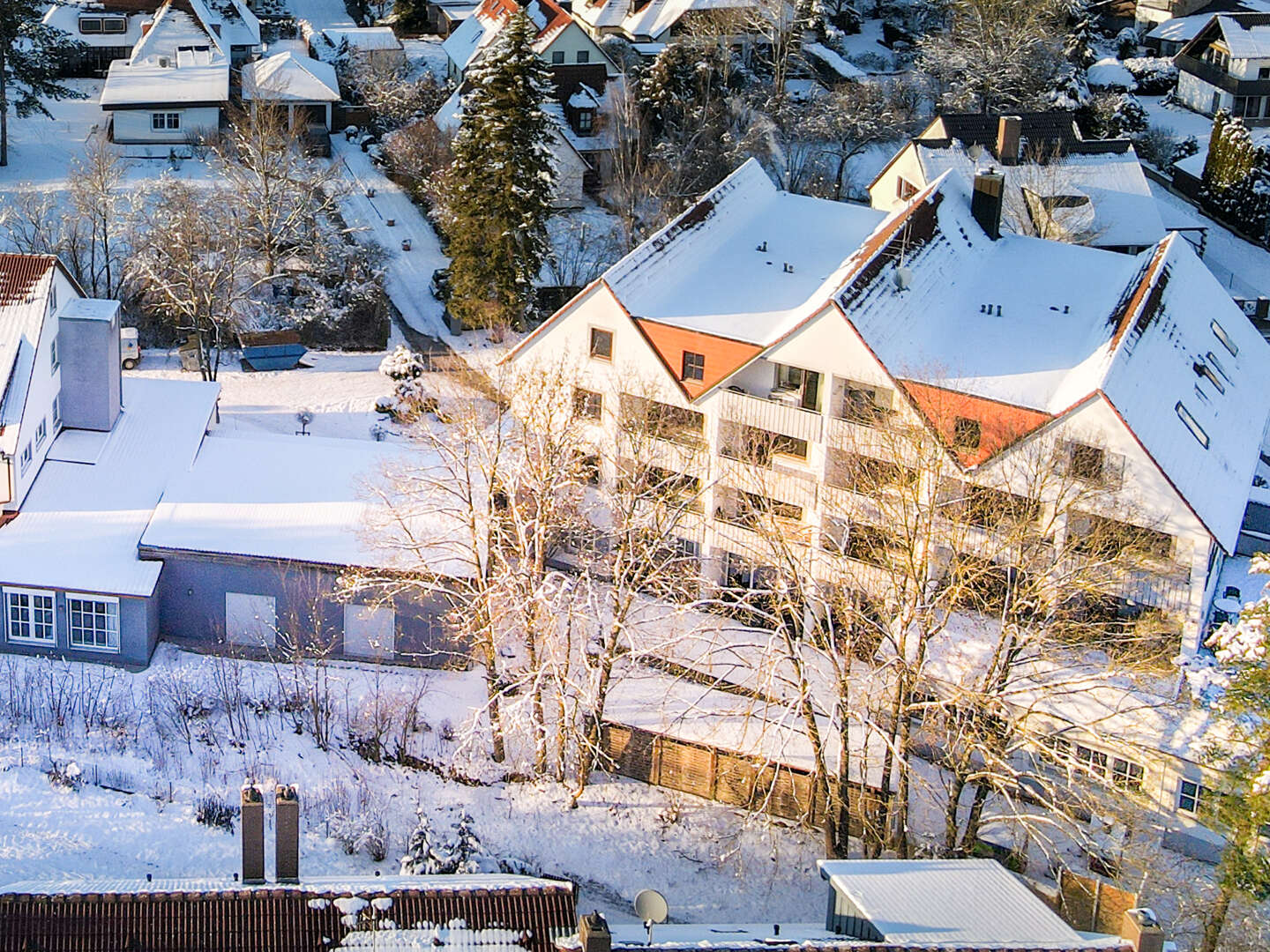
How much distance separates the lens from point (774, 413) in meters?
43.8

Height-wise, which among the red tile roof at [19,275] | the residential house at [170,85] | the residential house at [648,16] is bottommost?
the red tile roof at [19,275]

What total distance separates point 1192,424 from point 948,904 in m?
16.3

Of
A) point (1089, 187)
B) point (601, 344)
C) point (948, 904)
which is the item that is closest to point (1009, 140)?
point (1089, 187)

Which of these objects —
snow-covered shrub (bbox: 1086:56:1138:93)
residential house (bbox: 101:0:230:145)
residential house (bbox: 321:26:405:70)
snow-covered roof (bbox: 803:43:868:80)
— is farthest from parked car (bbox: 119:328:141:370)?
snow-covered shrub (bbox: 1086:56:1138:93)

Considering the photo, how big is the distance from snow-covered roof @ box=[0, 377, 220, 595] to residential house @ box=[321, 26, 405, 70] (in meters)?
40.3

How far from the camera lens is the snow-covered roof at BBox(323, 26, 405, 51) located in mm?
87375

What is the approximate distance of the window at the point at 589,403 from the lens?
151 feet

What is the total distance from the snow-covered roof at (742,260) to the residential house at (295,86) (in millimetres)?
31011

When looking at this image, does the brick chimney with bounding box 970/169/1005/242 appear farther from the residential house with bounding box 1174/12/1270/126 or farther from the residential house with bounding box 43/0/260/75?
the residential house with bounding box 43/0/260/75

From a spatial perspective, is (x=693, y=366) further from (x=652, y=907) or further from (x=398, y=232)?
(x=398, y=232)

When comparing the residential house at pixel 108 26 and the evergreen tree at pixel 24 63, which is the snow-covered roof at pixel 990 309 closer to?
the evergreen tree at pixel 24 63

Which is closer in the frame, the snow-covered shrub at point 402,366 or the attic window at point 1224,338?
the attic window at point 1224,338

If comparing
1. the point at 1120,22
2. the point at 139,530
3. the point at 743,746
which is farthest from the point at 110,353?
the point at 1120,22

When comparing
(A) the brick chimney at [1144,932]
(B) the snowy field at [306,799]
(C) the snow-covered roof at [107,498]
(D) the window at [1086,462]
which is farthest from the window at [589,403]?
(A) the brick chimney at [1144,932]
